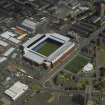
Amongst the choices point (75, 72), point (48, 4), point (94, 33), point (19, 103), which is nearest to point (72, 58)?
point (75, 72)

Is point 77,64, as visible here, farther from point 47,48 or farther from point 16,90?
point 16,90

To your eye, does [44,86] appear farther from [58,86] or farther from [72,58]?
[72,58]

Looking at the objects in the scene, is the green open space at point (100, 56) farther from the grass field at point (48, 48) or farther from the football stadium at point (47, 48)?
the grass field at point (48, 48)

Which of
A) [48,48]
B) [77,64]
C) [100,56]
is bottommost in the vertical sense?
[77,64]

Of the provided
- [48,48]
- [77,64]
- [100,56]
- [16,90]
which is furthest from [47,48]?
[16,90]

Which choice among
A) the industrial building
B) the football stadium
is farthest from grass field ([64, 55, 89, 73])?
the industrial building

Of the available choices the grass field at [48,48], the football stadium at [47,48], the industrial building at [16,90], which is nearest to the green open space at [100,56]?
the football stadium at [47,48]
